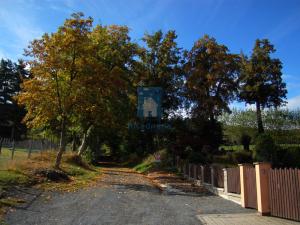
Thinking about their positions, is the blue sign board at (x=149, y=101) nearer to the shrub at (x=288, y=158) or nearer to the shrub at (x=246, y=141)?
the shrub at (x=246, y=141)

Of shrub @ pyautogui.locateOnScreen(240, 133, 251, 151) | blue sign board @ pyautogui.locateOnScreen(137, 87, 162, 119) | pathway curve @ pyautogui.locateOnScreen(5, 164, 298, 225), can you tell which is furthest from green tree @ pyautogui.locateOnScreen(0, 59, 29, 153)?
pathway curve @ pyautogui.locateOnScreen(5, 164, 298, 225)

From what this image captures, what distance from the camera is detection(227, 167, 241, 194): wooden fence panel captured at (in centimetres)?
1558

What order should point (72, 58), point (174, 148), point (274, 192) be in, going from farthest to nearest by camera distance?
point (174, 148)
point (72, 58)
point (274, 192)

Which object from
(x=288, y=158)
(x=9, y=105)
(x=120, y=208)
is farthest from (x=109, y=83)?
(x=9, y=105)

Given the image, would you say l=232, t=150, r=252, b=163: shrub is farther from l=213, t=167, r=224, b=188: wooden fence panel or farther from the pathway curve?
the pathway curve

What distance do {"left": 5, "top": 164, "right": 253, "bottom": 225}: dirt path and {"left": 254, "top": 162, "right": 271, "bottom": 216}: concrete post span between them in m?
1.06

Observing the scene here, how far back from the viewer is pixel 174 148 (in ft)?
109

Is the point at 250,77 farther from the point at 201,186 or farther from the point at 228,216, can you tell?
the point at 228,216

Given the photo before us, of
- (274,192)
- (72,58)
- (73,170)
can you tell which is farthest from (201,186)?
(72,58)

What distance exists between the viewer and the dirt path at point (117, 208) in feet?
35.2

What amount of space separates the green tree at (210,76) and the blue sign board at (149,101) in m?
3.18

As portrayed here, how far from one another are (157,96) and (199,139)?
7.02 metres

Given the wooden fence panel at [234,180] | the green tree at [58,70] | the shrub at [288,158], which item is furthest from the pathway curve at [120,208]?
the shrub at [288,158]

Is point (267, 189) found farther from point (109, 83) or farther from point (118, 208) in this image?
point (109, 83)
